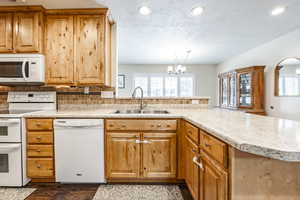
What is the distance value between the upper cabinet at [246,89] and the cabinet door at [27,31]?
4542 millimetres

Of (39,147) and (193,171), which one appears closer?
(193,171)

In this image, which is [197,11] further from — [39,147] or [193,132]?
[39,147]

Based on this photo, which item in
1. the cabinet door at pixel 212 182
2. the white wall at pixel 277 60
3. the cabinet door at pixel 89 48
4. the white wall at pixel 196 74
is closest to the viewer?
the cabinet door at pixel 212 182

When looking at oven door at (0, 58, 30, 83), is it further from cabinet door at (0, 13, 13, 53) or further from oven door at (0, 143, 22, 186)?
oven door at (0, 143, 22, 186)

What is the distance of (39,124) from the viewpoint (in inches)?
85.4

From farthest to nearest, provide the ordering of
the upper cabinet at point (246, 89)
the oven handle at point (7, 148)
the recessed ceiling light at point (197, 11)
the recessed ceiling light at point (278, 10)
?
the upper cabinet at point (246, 89) < the recessed ceiling light at point (278, 10) < the recessed ceiling light at point (197, 11) < the oven handle at point (7, 148)

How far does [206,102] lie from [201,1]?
145cm

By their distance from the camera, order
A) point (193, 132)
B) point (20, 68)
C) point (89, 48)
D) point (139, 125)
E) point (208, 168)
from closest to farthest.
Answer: point (208, 168)
point (193, 132)
point (139, 125)
point (20, 68)
point (89, 48)

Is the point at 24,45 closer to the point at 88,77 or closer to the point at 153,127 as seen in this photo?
the point at 88,77

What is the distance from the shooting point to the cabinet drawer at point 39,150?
7.11 feet

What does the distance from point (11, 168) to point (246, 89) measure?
5045 millimetres

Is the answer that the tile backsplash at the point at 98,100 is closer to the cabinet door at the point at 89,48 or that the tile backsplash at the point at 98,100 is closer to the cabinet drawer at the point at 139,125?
the cabinet door at the point at 89,48

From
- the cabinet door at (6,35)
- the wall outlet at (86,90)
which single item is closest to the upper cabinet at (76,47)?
the wall outlet at (86,90)

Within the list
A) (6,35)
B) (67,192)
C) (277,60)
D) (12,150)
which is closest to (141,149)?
(67,192)
